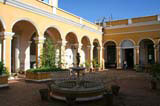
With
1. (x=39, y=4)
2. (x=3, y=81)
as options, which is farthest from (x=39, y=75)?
(x=39, y=4)

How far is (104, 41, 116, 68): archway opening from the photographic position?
81.7ft

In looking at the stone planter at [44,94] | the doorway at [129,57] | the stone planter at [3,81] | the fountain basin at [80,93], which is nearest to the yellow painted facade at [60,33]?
the doorway at [129,57]

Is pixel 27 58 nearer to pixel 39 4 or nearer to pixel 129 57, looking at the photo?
pixel 39 4

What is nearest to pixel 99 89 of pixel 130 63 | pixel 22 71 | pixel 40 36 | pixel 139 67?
pixel 40 36

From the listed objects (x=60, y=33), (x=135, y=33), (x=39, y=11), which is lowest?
(x=60, y=33)

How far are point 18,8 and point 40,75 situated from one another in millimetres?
4908

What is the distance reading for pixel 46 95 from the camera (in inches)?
244

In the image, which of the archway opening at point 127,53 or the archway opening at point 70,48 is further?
the archway opening at point 127,53

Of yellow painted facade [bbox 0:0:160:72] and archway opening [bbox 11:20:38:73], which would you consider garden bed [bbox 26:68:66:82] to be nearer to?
yellow painted facade [bbox 0:0:160:72]

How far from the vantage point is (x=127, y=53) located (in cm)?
2391

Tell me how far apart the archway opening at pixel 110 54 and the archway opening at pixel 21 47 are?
42.9ft

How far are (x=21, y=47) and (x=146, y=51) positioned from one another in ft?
54.8

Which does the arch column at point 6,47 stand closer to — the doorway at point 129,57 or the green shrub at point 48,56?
the green shrub at point 48,56

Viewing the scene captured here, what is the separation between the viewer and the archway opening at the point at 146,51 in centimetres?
2250
